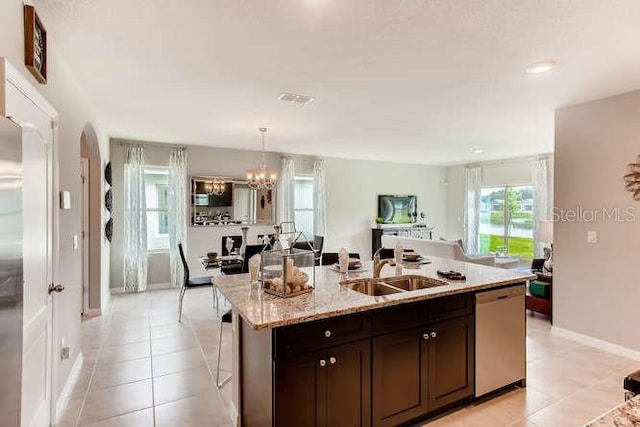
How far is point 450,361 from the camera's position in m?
2.41

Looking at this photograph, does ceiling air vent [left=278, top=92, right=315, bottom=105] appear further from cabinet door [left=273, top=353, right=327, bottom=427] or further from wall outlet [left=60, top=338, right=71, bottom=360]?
wall outlet [left=60, top=338, right=71, bottom=360]

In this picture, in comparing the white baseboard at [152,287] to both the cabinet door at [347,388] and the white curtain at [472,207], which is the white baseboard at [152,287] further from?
the white curtain at [472,207]

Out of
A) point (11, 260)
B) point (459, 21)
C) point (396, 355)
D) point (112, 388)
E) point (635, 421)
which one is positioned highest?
point (459, 21)

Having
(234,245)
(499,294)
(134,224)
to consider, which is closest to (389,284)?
(499,294)

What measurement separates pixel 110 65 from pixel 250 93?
118cm

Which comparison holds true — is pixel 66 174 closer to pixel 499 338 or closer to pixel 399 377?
pixel 399 377

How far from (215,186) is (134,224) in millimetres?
1506

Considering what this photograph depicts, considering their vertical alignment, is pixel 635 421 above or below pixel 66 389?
above

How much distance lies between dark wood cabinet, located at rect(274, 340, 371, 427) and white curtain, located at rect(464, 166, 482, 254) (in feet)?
24.2

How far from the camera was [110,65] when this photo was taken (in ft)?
9.14

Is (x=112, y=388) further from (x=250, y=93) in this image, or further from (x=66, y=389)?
(x=250, y=93)

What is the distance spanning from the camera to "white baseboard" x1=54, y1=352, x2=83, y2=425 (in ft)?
8.04

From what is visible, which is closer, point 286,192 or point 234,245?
point 234,245

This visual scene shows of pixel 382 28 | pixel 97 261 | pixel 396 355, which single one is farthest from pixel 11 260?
pixel 97 261
